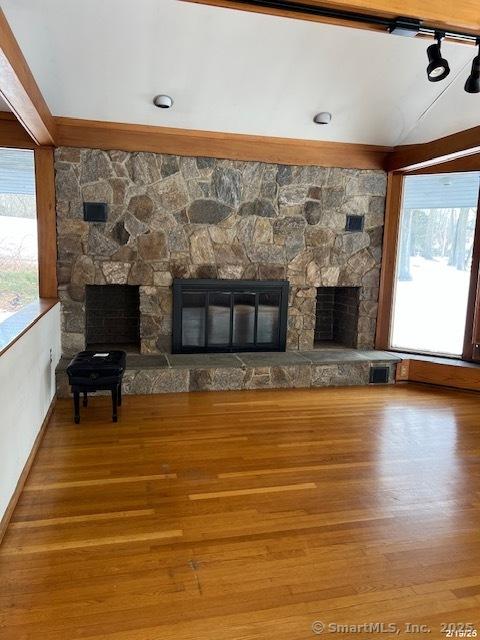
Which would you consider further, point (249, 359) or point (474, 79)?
point (249, 359)

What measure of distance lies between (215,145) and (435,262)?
2.65 m

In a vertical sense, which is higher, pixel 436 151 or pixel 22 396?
pixel 436 151

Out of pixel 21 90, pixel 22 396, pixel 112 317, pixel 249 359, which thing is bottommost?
pixel 249 359

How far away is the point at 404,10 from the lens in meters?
1.96

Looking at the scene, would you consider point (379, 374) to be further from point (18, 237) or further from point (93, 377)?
point (18, 237)

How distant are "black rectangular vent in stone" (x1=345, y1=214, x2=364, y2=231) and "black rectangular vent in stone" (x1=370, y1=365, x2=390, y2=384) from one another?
1545 mm

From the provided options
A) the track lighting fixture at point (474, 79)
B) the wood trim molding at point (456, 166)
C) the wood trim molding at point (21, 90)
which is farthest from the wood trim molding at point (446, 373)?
the wood trim molding at point (21, 90)

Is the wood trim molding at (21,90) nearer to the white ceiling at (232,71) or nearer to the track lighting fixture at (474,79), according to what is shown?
the white ceiling at (232,71)

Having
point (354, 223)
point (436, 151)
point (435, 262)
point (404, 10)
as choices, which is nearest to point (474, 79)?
point (404, 10)

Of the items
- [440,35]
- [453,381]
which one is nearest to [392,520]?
[440,35]

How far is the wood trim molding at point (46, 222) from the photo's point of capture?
4.23 metres

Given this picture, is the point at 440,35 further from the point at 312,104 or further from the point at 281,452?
the point at 281,452

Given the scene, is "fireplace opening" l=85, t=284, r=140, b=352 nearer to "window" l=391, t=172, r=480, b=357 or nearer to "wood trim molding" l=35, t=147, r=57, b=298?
"wood trim molding" l=35, t=147, r=57, b=298

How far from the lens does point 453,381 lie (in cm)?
469
